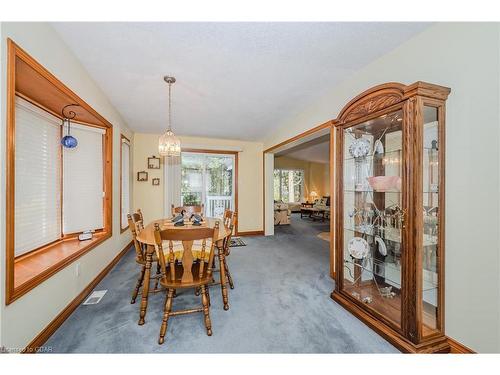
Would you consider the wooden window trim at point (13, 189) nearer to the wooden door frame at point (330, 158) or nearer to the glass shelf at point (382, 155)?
the glass shelf at point (382, 155)

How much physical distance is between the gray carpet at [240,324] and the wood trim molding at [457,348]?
400 millimetres

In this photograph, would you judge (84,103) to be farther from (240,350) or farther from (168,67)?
(240,350)

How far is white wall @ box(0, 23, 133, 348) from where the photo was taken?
1193 mm

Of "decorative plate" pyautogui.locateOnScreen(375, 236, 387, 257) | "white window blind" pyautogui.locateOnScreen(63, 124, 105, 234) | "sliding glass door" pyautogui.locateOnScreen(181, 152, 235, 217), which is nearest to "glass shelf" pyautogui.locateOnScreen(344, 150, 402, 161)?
"decorative plate" pyautogui.locateOnScreen(375, 236, 387, 257)

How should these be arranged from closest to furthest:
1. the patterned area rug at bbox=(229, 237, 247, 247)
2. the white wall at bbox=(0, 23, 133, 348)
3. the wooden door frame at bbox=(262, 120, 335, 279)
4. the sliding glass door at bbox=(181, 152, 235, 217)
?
the white wall at bbox=(0, 23, 133, 348) → the wooden door frame at bbox=(262, 120, 335, 279) → the patterned area rug at bbox=(229, 237, 247, 247) → the sliding glass door at bbox=(181, 152, 235, 217)

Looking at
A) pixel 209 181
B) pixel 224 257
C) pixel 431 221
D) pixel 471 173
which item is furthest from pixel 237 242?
pixel 471 173

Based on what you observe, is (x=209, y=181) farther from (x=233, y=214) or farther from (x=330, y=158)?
(x=330, y=158)

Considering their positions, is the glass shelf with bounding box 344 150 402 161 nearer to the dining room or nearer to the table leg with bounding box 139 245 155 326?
the dining room

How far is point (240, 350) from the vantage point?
153cm

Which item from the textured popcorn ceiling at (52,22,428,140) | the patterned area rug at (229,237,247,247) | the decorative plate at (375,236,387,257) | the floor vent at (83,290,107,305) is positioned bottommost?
the patterned area rug at (229,237,247,247)

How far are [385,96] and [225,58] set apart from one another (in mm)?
1452

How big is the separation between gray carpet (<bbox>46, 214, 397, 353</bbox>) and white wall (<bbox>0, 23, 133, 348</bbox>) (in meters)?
0.23
